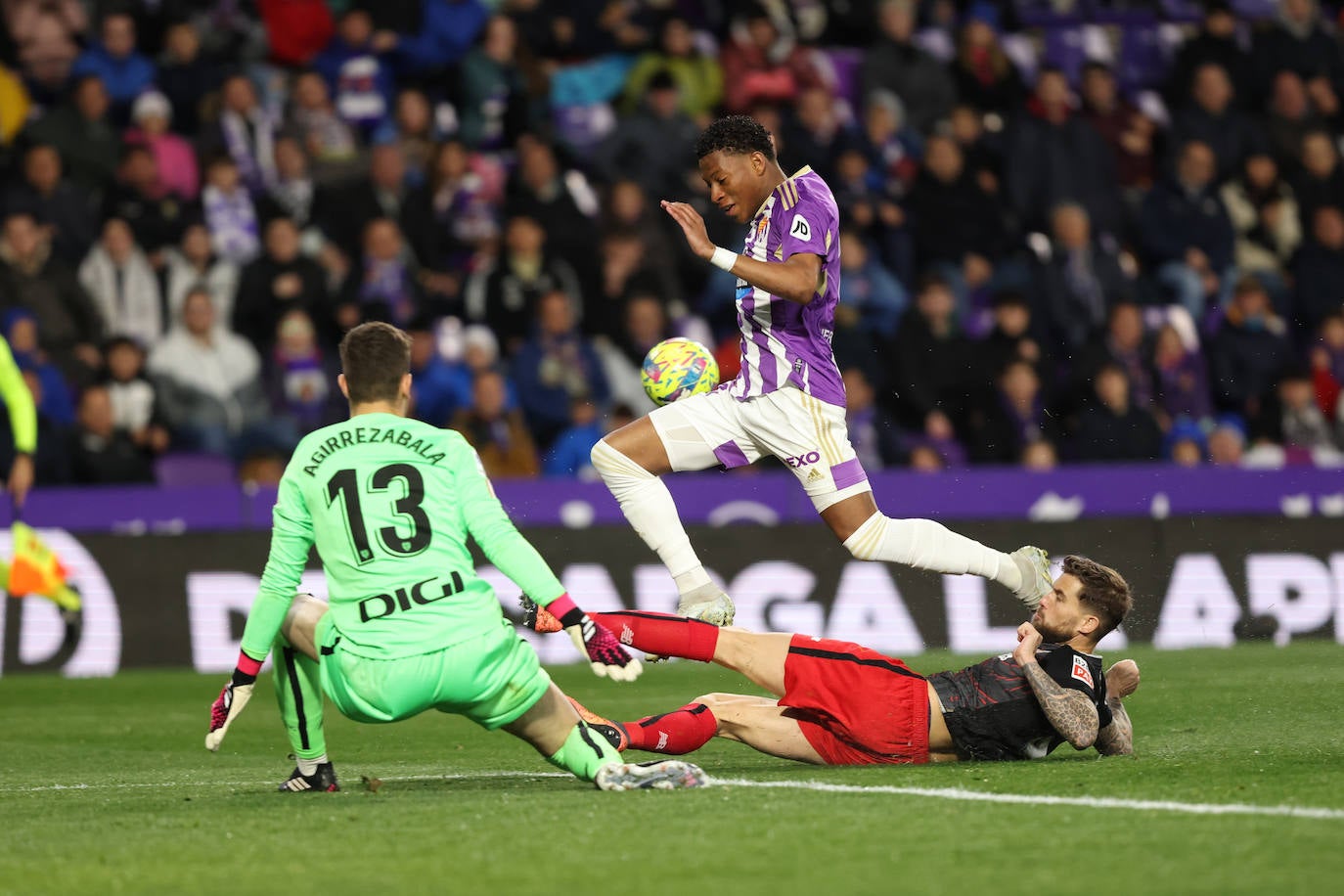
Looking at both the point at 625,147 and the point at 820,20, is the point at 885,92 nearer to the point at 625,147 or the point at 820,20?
the point at 820,20

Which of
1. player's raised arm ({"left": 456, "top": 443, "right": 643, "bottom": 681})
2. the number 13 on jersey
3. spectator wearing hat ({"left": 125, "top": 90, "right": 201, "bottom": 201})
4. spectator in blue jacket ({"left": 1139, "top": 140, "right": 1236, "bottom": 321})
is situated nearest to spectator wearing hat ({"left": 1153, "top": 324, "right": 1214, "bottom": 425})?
spectator in blue jacket ({"left": 1139, "top": 140, "right": 1236, "bottom": 321})

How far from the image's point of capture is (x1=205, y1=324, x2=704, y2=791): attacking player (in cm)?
584

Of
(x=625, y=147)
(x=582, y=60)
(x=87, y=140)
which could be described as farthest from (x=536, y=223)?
(x=87, y=140)

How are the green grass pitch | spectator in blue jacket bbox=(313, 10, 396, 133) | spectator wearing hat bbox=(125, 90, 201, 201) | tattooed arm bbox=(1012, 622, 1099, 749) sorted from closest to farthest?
the green grass pitch, tattooed arm bbox=(1012, 622, 1099, 749), spectator wearing hat bbox=(125, 90, 201, 201), spectator in blue jacket bbox=(313, 10, 396, 133)

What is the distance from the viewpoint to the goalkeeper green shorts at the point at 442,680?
5848 mm

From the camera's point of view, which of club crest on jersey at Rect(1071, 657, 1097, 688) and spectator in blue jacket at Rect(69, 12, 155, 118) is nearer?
club crest on jersey at Rect(1071, 657, 1097, 688)

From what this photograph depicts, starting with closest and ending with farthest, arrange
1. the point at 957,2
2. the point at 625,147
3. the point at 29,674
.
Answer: the point at 29,674
the point at 625,147
the point at 957,2

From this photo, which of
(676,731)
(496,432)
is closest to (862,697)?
(676,731)

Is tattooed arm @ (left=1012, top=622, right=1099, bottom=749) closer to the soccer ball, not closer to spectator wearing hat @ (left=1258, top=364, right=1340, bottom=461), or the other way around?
the soccer ball

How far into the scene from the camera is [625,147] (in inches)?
632

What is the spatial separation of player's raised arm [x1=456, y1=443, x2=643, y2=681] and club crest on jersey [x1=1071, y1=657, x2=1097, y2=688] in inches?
76.4

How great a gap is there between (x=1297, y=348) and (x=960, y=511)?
4.18 meters

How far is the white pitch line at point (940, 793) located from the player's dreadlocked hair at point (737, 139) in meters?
2.72

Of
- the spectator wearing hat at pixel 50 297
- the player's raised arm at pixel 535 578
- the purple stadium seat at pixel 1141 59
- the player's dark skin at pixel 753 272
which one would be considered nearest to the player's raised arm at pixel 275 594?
the player's raised arm at pixel 535 578
